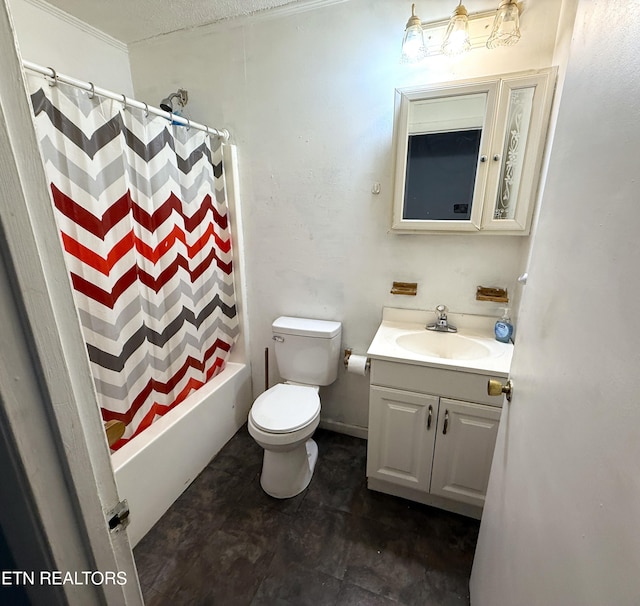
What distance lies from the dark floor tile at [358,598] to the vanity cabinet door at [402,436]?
44 cm

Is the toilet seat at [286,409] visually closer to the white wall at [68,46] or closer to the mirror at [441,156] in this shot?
the mirror at [441,156]

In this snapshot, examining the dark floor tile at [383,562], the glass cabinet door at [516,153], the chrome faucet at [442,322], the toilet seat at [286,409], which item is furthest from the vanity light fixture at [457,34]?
the dark floor tile at [383,562]

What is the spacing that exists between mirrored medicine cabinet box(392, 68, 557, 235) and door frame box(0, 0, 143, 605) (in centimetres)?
139

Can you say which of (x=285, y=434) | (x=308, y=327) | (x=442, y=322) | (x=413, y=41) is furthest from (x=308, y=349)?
(x=413, y=41)

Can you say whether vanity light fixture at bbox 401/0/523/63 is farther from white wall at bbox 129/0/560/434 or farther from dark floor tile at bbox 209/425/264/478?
dark floor tile at bbox 209/425/264/478

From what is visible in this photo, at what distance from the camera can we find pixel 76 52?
1596mm

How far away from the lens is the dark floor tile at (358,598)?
1.15 metres

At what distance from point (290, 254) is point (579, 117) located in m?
1.44

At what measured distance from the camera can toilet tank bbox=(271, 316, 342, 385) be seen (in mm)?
1767

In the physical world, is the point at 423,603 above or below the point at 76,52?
below

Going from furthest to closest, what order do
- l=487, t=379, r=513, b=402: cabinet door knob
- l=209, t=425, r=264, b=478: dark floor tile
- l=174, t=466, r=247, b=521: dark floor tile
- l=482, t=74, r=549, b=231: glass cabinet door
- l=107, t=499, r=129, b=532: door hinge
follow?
1. l=209, t=425, r=264, b=478: dark floor tile
2. l=174, t=466, r=247, b=521: dark floor tile
3. l=482, t=74, r=549, b=231: glass cabinet door
4. l=487, t=379, r=513, b=402: cabinet door knob
5. l=107, t=499, r=129, b=532: door hinge

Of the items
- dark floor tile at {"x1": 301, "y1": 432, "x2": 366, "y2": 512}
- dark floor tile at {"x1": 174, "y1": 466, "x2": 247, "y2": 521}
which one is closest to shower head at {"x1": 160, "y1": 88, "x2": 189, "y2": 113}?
dark floor tile at {"x1": 174, "y1": 466, "x2": 247, "y2": 521}


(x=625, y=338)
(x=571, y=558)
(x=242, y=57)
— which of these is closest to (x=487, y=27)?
(x=242, y=57)

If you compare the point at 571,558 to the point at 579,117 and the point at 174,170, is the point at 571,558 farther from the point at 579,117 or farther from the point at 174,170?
the point at 174,170
